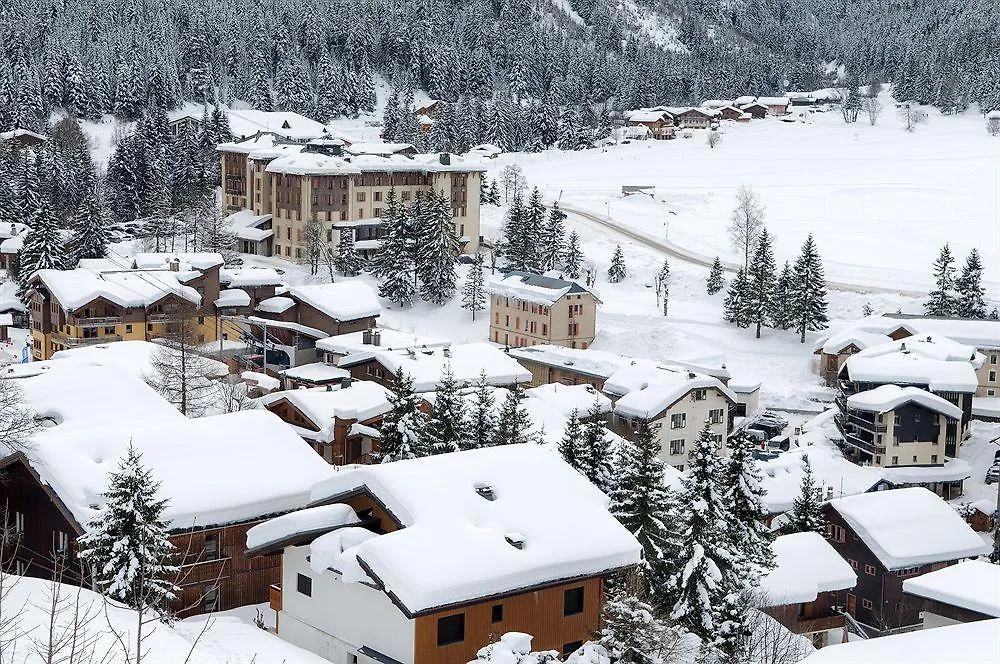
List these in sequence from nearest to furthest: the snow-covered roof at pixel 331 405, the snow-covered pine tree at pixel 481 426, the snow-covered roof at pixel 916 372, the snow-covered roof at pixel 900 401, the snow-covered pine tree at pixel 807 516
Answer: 1. the snow-covered pine tree at pixel 481 426
2. the snow-covered pine tree at pixel 807 516
3. the snow-covered roof at pixel 331 405
4. the snow-covered roof at pixel 900 401
5. the snow-covered roof at pixel 916 372

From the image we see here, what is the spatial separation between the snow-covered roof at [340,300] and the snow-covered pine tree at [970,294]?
29960 mm

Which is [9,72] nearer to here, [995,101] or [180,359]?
[180,359]

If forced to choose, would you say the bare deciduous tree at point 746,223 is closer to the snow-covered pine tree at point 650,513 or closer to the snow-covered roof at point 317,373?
the snow-covered roof at point 317,373

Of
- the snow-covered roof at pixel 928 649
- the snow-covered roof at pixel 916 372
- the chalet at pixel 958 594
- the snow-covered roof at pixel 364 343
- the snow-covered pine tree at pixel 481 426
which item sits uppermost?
the snow-covered roof at pixel 928 649

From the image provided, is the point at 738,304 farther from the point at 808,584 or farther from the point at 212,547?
the point at 212,547

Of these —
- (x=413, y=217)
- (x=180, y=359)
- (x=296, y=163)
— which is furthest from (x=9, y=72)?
(x=180, y=359)

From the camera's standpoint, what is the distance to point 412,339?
162 ft

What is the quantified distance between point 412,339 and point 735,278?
2510 centimetres

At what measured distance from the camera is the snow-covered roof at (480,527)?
16719mm

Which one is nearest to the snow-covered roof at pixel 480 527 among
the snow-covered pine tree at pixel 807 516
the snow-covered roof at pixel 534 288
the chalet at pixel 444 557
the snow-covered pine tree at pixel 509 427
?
the chalet at pixel 444 557

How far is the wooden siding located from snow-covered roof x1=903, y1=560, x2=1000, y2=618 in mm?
11382

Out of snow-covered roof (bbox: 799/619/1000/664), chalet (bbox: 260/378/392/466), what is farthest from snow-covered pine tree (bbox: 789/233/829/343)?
snow-covered roof (bbox: 799/619/1000/664)

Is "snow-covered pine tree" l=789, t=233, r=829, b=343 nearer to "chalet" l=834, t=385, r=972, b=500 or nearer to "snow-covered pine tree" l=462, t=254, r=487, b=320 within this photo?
"chalet" l=834, t=385, r=972, b=500

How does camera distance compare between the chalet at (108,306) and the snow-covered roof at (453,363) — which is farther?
the chalet at (108,306)
